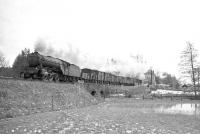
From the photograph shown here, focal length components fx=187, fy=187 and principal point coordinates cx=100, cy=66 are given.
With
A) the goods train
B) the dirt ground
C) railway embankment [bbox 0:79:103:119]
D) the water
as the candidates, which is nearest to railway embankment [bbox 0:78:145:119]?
railway embankment [bbox 0:79:103:119]

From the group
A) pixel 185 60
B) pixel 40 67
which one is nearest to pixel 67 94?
pixel 40 67

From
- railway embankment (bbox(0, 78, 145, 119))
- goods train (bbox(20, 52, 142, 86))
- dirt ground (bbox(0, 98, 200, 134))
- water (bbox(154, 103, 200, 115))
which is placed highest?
goods train (bbox(20, 52, 142, 86))

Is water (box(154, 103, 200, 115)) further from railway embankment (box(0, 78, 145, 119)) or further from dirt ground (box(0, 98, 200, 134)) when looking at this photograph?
railway embankment (box(0, 78, 145, 119))

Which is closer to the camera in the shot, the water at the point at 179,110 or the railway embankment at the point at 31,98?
the railway embankment at the point at 31,98

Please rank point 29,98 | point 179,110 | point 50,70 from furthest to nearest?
point 50,70, point 179,110, point 29,98

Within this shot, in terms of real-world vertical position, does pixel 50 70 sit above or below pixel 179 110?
above

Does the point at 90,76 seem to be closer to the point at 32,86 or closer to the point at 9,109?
the point at 32,86

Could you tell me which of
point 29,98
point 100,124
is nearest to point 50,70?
point 29,98

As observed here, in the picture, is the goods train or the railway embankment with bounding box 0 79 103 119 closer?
the railway embankment with bounding box 0 79 103 119

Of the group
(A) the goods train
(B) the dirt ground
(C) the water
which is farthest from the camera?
(A) the goods train

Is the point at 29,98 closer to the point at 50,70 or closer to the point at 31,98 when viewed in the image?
the point at 31,98

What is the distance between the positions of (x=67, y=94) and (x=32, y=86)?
6.06 metres

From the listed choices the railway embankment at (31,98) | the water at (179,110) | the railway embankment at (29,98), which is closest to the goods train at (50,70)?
the railway embankment at (31,98)

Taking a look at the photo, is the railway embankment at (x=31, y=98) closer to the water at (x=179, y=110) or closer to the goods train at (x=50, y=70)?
the goods train at (x=50, y=70)
